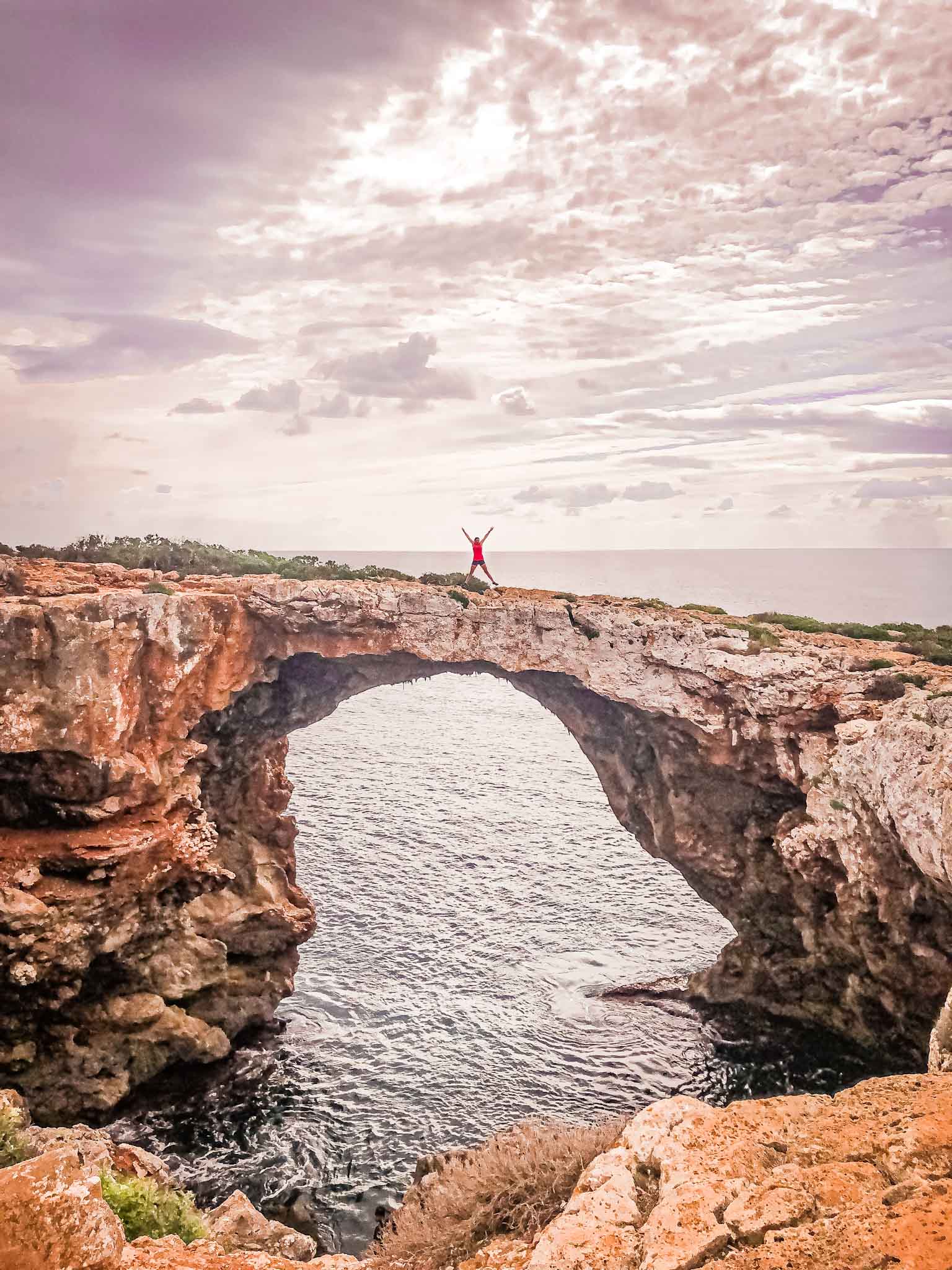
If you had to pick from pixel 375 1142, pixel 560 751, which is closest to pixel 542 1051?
pixel 375 1142

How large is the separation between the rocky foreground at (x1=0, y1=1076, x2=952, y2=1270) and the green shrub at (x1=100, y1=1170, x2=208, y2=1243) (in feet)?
10.6

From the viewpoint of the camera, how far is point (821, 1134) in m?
7.38

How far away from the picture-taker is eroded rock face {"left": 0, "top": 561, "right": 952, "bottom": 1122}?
60.8ft

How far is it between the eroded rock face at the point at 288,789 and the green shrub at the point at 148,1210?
7.45 metres

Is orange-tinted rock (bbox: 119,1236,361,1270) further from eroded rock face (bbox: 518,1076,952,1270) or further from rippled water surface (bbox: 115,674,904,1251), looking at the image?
rippled water surface (bbox: 115,674,904,1251)

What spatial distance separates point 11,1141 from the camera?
13211 mm

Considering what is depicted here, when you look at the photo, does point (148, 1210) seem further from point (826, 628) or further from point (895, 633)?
point (895, 633)

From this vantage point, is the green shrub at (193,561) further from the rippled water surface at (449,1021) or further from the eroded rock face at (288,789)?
the rippled water surface at (449,1021)

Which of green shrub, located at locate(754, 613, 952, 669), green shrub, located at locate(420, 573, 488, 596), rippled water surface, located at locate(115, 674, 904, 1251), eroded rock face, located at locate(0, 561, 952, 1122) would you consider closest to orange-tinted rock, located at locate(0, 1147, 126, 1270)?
eroded rock face, located at locate(0, 561, 952, 1122)

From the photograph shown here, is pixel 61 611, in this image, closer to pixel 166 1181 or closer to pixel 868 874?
pixel 166 1181

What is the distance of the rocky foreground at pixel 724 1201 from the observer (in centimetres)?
602

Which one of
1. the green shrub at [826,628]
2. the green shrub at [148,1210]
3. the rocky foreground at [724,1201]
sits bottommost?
Result: the green shrub at [148,1210]

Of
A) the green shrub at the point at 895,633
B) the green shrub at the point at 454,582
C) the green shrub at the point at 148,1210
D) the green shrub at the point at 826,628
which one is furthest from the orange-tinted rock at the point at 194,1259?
the green shrub at the point at 826,628

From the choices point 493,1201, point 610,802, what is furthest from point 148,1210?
point 610,802
